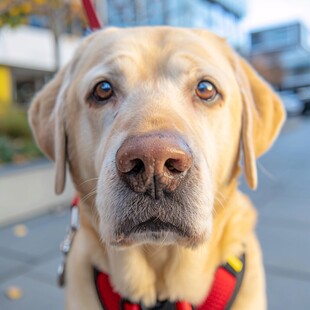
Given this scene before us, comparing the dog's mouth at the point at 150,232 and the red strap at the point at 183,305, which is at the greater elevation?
the dog's mouth at the point at 150,232

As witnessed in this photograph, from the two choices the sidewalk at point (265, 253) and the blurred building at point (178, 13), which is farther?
the blurred building at point (178, 13)

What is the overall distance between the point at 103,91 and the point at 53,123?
494 mm

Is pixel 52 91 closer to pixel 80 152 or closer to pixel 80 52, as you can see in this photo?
pixel 80 52

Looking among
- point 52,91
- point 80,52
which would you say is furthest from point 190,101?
point 52,91

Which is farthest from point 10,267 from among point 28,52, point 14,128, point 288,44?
point 288,44

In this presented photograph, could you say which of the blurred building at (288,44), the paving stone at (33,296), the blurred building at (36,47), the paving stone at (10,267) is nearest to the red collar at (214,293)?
the paving stone at (33,296)

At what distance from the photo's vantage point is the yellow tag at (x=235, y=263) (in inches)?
86.5

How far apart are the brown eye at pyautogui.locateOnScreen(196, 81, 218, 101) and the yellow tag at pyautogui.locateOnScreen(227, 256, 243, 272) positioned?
85 cm

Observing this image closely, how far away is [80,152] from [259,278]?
1.21 m

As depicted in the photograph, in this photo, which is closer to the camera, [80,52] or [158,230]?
[158,230]

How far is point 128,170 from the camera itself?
1.56m

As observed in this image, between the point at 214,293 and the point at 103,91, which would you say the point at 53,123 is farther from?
the point at 214,293

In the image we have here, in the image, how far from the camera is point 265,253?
4.86m

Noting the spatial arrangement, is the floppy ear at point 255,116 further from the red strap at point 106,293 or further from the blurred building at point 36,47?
the blurred building at point 36,47
